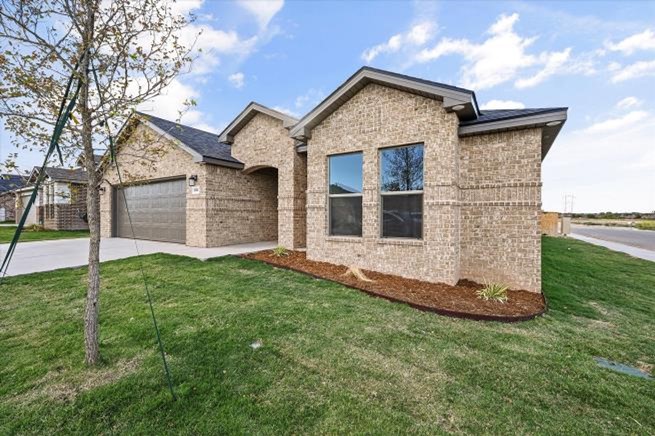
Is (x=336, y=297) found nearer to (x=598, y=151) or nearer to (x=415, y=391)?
(x=415, y=391)

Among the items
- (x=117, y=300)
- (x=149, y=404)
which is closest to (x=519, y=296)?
(x=149, y=404)

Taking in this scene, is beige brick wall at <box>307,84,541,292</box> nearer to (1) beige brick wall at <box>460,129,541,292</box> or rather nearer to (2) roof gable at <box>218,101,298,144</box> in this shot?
(1) beige brick wall at <box>460,129,541,292</box>

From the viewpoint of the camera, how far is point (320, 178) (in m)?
8.51

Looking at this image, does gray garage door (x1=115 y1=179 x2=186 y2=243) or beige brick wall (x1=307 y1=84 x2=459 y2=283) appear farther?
gray garage door (x1=115 y1=179 x2=186 y2=243)

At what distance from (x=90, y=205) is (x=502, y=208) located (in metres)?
7.67

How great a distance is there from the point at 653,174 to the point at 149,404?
51.9 m

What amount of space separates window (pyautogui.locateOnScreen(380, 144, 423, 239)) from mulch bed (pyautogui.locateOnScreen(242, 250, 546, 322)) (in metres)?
1.27

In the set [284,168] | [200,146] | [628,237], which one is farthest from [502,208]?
[628,237]

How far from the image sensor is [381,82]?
725 cm

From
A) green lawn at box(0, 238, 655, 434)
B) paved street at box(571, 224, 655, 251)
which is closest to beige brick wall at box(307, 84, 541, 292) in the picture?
green lawn at box(0, 238, 655, 434)

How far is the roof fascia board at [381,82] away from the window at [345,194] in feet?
4.28

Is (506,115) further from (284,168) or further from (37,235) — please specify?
(37,235)

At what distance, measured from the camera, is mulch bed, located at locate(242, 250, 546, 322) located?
514 centimetres

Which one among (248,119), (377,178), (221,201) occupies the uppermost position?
(248,119)
